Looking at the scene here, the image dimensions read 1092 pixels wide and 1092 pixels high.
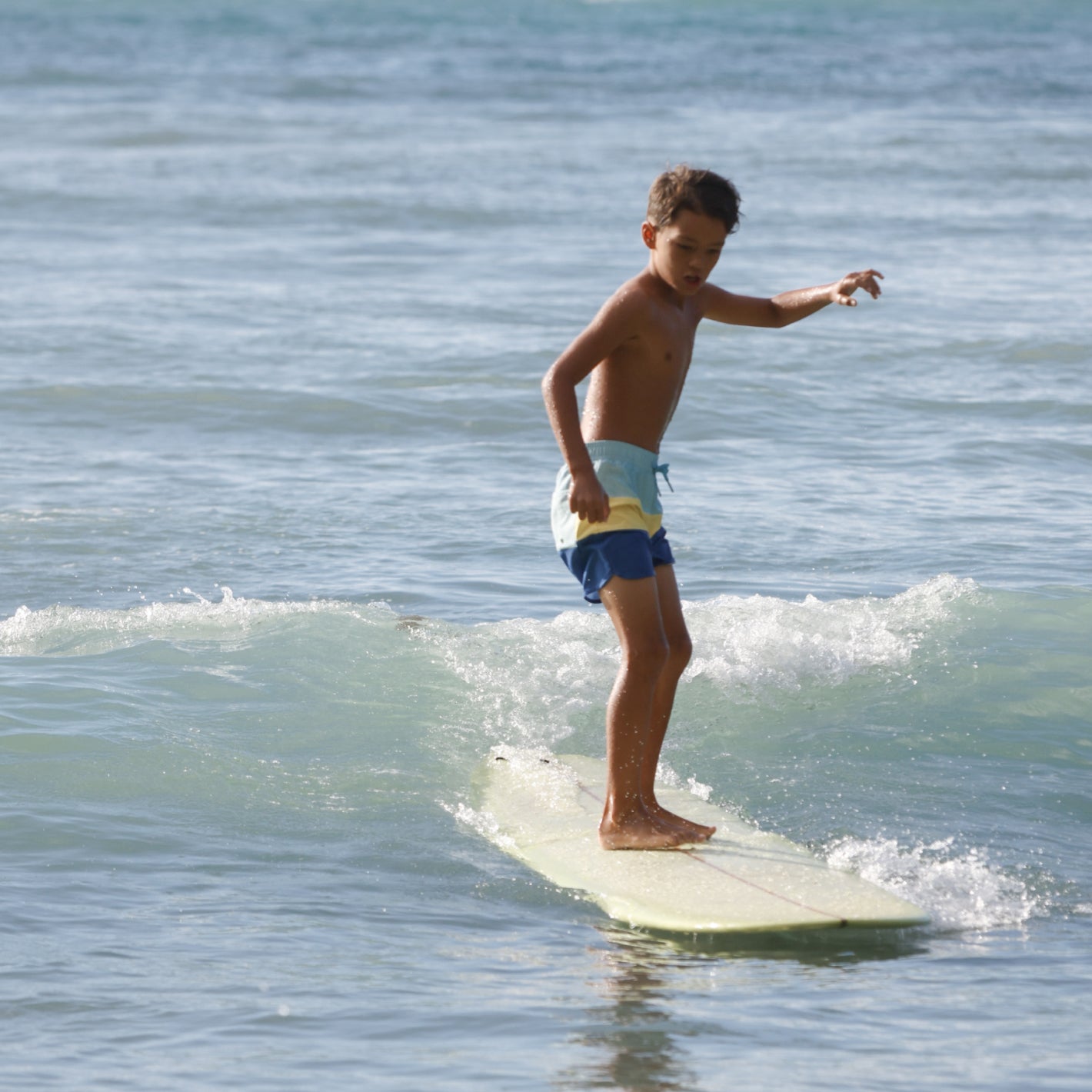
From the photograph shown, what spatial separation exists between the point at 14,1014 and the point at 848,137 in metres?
22.2

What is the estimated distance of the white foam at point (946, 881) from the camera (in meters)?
4.32

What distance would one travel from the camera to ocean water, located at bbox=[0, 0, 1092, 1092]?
3803 millimetres

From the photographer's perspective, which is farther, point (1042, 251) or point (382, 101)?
point (382, 101)

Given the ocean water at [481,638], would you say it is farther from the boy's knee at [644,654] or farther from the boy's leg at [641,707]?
the boy's knee at [644,654]

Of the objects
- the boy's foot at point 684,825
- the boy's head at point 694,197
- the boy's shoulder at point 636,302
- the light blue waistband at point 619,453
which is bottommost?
the boy's foot at point 684,825

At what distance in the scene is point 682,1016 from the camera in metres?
3.77

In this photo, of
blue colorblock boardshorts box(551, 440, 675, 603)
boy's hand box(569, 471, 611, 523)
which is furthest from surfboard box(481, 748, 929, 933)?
boy's hand box(569, 471, 611, 523)

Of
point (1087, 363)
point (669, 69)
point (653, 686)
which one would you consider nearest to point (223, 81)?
point (669, 69)

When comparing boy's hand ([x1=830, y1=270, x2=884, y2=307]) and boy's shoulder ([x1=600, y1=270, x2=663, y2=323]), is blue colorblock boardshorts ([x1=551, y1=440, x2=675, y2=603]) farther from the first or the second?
boy's hand ([x1=830, y1=270, x2=884, y2=307])

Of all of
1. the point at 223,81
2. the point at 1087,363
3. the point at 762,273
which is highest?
the point at 223,81

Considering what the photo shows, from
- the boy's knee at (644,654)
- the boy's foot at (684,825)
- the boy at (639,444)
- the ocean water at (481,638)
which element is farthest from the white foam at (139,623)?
the boy's knee at (644,654)

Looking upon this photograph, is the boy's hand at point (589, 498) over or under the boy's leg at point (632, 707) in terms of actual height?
over

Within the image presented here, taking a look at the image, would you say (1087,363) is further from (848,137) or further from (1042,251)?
(848,137)

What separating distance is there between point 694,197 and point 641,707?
1360 mm
